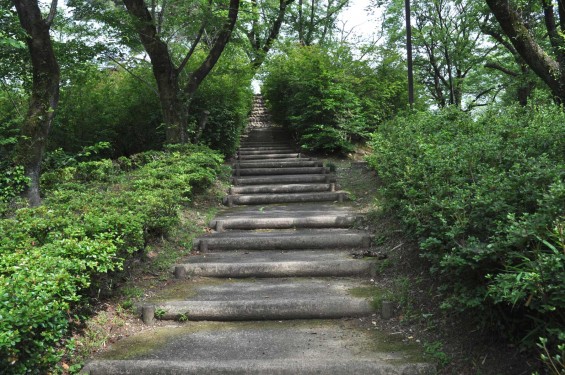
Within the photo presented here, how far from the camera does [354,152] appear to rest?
37.0 feet

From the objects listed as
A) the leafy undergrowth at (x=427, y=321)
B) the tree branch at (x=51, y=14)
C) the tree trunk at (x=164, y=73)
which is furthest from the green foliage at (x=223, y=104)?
the leafy undergrowth at (x=427, y=321)

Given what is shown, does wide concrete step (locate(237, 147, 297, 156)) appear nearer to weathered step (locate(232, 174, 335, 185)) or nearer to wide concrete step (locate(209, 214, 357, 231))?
weathered step (locate(232, 174, 335, 185))

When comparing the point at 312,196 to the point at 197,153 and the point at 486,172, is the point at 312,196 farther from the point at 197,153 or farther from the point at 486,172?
the point at 486,172


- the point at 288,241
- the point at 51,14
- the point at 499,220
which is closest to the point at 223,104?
the point at 51,14

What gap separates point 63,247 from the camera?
3365 millimetres

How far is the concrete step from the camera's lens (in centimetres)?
633

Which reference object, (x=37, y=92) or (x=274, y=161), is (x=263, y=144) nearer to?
(x=274, y=161)

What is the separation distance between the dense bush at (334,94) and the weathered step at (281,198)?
3046 millimetres

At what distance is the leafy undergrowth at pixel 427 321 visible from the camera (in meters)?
2.81

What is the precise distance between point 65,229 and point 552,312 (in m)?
3.62

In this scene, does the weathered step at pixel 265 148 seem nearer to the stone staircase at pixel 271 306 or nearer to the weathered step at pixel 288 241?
the stone staircase at pixel 271 306

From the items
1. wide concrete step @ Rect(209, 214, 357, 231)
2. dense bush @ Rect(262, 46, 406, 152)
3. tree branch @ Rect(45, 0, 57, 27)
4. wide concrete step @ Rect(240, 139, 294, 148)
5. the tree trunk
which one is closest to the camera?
wide concrete step @ Rect(209, 214, 357, 231)

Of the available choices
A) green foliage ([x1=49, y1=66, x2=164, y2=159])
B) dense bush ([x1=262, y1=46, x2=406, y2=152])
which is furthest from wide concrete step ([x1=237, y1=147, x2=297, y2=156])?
green foliage ([x1=49, y1=66, x2=164, y2=159])

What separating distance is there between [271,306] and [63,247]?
72.4 inches
